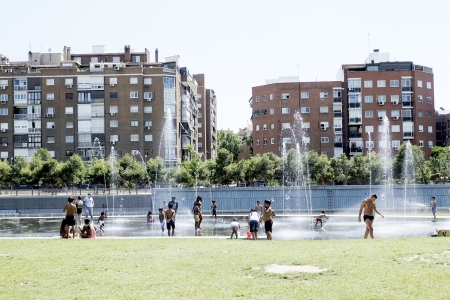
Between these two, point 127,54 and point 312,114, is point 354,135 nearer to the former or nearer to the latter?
point 312,114

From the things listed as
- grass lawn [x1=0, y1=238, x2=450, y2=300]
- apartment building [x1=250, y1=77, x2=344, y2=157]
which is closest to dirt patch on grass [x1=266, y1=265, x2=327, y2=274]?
grass lawn [x1=0, y1=238, x2=450, y2=300]

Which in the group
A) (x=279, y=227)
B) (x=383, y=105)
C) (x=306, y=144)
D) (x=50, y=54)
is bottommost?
(x=279, y=227)

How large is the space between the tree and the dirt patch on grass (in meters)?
105

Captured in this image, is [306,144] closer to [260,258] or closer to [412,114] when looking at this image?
[412,114]

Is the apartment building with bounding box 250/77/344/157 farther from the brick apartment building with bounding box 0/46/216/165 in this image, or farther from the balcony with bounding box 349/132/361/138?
the brick apartment building with bounding box 0/46/216/165

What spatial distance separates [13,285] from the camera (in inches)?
481

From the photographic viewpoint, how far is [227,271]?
42.5ft

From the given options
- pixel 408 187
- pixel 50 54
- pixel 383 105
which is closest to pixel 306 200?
pixel 408 187

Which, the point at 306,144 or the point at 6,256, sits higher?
the point at 306,144

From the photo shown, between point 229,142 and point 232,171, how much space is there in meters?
58.9

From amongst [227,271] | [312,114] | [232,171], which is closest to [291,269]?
[227,271]

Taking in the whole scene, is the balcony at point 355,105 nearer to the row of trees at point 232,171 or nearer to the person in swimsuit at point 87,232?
the row of trees at point 232,171

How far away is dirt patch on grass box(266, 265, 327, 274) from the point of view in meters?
12.7

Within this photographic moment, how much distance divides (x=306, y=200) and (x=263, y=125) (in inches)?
1358
